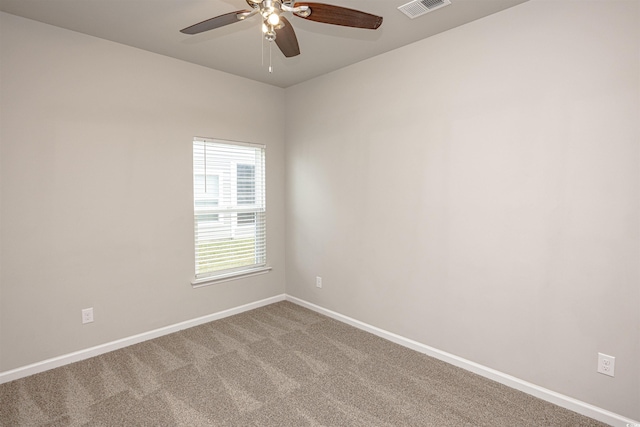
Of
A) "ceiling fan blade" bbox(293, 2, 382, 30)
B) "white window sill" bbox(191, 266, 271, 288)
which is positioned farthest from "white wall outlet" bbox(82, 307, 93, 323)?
"ceiling fan blade" bbox(293, 2, 382, 30)

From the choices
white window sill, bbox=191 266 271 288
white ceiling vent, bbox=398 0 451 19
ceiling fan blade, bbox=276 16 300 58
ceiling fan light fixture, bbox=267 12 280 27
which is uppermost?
white ceiling vent, bbox=398 0 451 19

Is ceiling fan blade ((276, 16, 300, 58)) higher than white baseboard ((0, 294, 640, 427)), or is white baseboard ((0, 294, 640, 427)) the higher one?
ceiling fan blade ((276, 16, 300, 58))

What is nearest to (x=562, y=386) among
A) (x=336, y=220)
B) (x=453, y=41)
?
(x=336, y=220)

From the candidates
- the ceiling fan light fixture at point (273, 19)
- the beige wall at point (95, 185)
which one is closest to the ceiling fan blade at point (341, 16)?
the ceiling fan light fixture at point (273, 19)

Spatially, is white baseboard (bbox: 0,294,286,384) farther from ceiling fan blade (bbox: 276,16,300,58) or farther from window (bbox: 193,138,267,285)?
ceiling fan blade (bbox: 276,16,300,58)

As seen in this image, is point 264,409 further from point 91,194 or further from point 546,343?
point 91,194

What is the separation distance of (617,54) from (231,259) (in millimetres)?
3654

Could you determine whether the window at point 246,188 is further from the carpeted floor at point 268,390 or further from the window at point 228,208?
the carpeted floor at point 268,390

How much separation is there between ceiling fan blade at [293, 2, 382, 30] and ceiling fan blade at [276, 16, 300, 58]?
14cm

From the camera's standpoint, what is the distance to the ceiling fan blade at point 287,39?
6.03 feet

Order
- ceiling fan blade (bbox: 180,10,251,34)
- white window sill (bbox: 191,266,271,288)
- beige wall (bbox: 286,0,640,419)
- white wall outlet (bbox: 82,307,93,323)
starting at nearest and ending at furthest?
1. ceiling fan blade (bbox: 180,10,251,34)
2. beige wall (bbox: 286,0,640,419)
3. white wall outlet (bbox: 82,307,93,323)
4. white window sill (bbox: 191,266,271,288)

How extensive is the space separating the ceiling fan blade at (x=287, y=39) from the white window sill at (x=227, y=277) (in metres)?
2.48

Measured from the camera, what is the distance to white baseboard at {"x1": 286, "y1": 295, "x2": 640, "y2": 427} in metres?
2.09

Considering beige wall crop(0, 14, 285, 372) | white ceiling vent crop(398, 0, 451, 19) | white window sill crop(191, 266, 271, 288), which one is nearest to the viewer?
white ceiling vent crop(398, 0, 451, 19)
